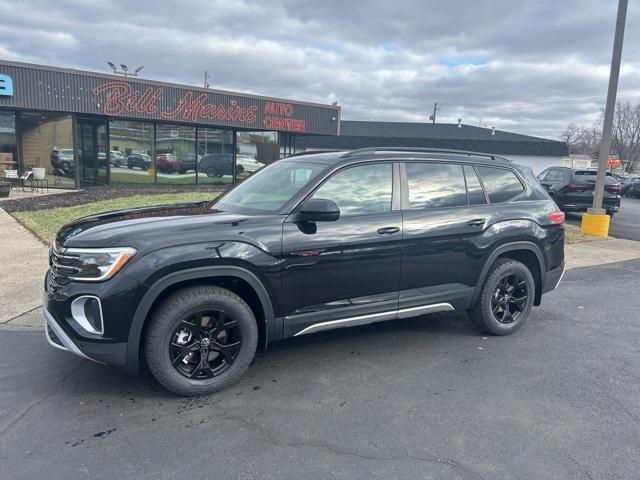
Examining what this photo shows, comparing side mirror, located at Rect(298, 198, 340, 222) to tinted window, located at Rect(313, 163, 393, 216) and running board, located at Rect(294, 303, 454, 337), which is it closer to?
tinted window, located at Rect(313, 163, 393, 216)

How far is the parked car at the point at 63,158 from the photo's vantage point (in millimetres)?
17172

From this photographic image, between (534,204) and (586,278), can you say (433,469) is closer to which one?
(534,204)

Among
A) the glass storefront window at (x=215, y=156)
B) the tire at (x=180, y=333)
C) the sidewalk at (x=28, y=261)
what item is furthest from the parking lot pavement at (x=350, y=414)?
the glass storefront window at (x=215, y=156)

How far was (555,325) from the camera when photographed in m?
5.36

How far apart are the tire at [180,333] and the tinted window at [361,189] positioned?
1.12 meters

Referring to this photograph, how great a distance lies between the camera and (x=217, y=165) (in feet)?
71.7

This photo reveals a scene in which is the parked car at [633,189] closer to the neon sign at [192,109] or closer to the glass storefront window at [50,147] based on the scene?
the neon sign at [192,109]

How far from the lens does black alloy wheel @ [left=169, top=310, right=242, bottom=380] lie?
3471 millimetres

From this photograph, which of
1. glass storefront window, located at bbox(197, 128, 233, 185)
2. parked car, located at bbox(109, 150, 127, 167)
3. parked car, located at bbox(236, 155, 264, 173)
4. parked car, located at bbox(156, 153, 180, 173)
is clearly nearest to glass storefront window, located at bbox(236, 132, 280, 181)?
parked car, located at bbox(236, 155, 264, 173)

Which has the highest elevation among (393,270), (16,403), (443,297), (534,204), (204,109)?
(204,109)

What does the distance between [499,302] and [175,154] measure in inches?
700

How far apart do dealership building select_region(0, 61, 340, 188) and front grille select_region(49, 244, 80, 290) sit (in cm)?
1425

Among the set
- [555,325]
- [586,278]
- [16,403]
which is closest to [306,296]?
[16,403]

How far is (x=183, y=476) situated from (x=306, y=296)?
61.4 inches
